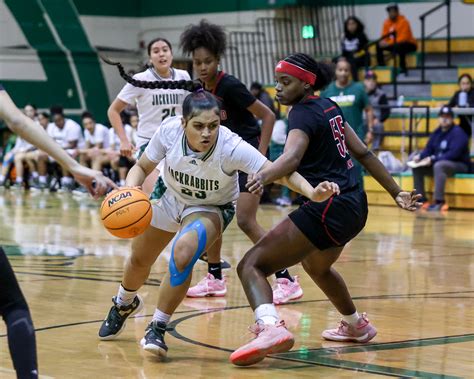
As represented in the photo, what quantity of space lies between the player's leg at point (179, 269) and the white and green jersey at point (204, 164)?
175 mm

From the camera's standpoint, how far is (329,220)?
5680mm

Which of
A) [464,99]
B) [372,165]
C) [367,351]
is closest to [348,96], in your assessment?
[464,99]

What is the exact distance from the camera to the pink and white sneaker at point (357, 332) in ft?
19.6

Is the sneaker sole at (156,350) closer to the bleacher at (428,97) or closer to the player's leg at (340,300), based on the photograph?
the player's leg at (340,300)

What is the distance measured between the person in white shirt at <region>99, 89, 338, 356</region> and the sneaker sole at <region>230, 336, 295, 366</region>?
1.47ft

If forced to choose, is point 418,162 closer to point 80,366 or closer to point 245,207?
point 245,207

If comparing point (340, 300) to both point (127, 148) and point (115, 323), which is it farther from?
point (127, 148)

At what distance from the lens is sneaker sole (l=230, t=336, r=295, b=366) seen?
17.1 ft

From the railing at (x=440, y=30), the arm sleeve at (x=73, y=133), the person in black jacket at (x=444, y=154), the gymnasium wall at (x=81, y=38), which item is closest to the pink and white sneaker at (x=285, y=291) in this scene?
the person in black jacket at (x=444, y=154)

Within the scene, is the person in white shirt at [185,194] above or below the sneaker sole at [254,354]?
above

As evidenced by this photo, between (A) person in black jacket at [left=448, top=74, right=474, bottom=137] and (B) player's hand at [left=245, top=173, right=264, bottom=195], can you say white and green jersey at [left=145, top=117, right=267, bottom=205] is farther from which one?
(A) person in black jacket at [left=448, top=74, right=474, bottom=137]

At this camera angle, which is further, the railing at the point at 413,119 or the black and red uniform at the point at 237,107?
the railing at the point at 413,119

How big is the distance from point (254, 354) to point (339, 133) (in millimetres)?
1419

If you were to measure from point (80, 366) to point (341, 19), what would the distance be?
18735 millimetres
